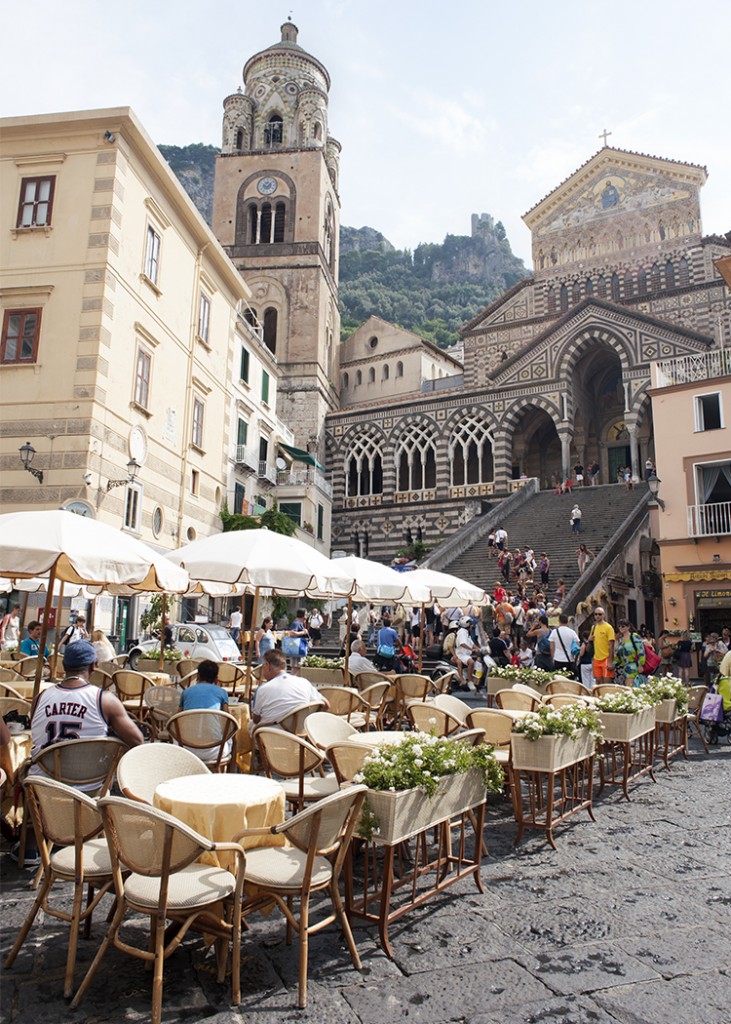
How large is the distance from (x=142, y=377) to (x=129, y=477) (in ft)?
8.82

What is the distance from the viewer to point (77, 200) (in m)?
17.2

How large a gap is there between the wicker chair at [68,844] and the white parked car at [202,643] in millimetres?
12406

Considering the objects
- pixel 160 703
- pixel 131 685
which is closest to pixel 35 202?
pixel 131 685

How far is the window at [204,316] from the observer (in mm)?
21906

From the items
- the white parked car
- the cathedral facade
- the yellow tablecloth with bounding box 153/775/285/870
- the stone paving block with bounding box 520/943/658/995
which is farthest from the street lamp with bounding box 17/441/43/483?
the cathedral facade

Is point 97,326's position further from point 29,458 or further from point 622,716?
point 622,716

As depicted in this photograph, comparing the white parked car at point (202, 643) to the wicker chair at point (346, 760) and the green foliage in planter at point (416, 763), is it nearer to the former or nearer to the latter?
the wicker chair at point (346, 760)

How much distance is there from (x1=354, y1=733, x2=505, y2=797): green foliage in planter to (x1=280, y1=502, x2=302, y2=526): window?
2557 cm

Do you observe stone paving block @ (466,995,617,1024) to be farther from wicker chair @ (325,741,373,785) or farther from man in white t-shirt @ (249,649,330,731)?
man in white t-shirt @ (249,649,330,731)

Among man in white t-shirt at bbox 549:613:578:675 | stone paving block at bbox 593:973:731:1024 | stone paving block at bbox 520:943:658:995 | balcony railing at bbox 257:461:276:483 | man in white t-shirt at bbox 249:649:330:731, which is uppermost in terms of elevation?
balcony railing at bbox 257:461:276:483

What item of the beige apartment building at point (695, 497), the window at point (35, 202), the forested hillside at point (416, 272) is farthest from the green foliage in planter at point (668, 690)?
the forested hillside at point (416, 272)

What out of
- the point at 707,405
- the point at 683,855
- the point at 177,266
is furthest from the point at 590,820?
the point at 177,266

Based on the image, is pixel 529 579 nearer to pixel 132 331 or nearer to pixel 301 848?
pixel 132 331

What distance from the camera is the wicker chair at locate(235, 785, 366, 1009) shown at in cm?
328
